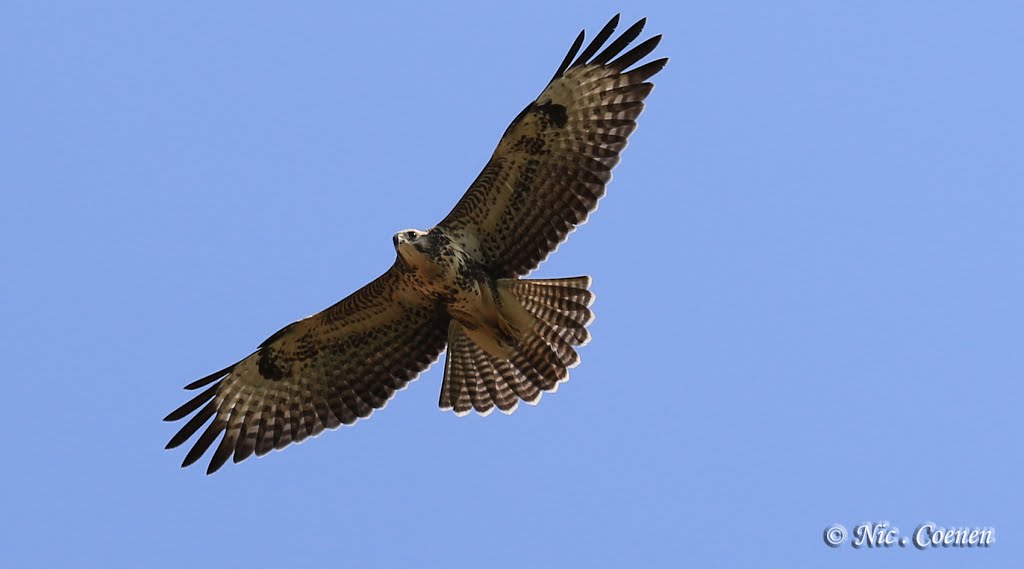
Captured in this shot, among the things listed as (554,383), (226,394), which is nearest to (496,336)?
(554,383)

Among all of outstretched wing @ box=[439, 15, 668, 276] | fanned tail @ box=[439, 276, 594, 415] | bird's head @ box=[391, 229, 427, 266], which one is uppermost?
outstretched wing @ box=[439, 15, 668, 276]

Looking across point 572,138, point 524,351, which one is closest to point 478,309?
point 524,351

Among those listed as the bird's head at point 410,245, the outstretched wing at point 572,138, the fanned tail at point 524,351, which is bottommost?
the fanned tail at point 524,351

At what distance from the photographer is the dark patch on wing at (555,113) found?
11453mm

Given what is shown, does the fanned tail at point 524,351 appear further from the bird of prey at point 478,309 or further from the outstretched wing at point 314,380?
the outstretched wing at point 314,380

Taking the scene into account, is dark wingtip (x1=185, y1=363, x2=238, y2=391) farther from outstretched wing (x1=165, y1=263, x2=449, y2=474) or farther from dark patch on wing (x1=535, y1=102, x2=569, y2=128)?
dark patch on wing (x1=535, y1=102, x2=569, y2=128)

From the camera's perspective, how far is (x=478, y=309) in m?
11.6

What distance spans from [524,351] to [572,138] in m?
1.91

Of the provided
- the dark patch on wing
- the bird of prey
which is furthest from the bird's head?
the dark patch on wing

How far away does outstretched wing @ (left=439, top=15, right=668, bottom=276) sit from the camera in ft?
37.4

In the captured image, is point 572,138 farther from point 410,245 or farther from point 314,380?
point 314,380

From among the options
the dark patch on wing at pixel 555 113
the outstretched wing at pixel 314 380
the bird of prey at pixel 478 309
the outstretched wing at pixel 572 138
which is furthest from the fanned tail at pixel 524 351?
the dark patch on wing at pixel 555 113

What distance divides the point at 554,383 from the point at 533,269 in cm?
101

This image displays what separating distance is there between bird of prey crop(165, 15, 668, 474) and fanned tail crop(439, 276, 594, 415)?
1 cm
